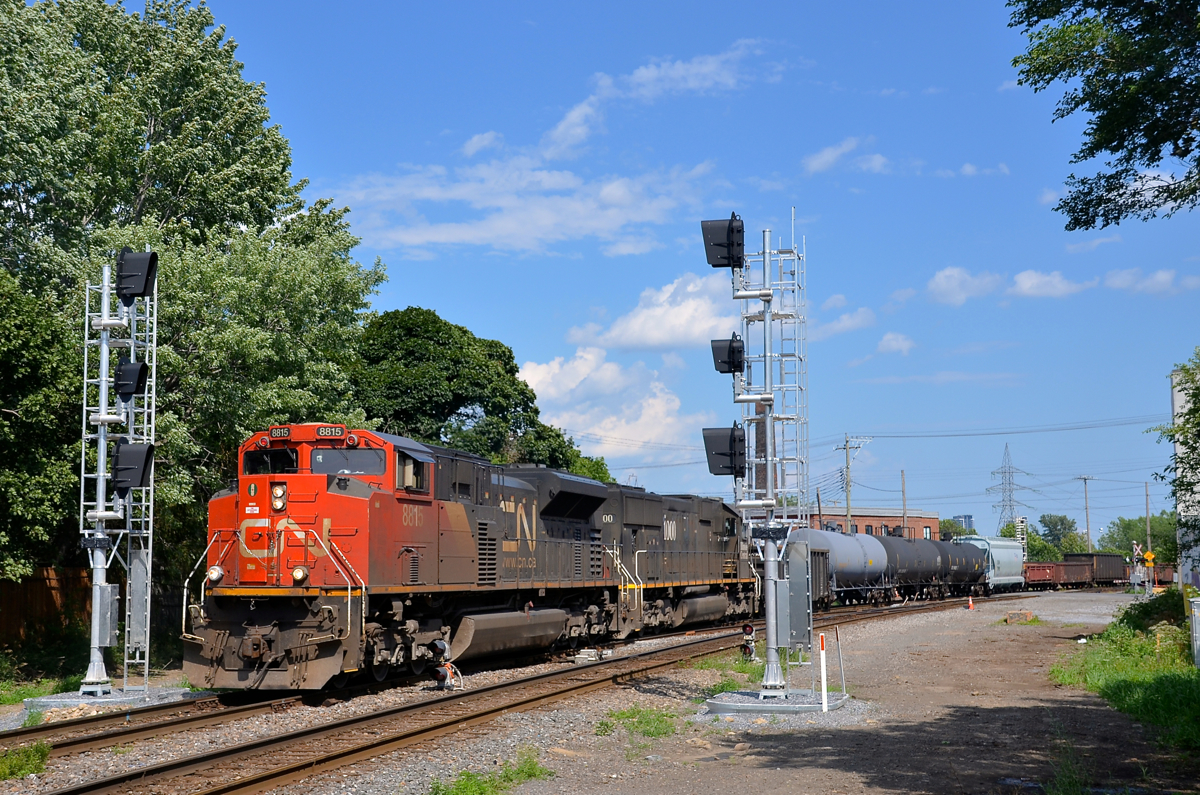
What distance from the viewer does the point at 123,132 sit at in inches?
971

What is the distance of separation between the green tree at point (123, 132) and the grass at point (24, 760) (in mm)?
13786

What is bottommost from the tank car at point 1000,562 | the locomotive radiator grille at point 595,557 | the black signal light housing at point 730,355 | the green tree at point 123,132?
the tank car at point 1000,562

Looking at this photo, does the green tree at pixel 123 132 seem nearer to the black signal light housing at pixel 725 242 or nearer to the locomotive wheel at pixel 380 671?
the locomotive wheel at pixel 380 671

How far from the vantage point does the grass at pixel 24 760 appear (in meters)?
9.80

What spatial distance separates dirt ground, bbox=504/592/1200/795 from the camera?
9.55m

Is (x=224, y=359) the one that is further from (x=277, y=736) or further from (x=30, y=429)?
(x=277, y=736)

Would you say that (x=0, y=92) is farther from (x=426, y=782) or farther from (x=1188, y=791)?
(x=1188, y=791)

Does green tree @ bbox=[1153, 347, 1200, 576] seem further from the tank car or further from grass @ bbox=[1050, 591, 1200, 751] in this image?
the tank car

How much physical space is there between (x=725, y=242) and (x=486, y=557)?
7.29 meters

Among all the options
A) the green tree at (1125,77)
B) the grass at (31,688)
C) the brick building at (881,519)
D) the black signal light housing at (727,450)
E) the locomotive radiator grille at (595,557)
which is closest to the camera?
the green tree at (1125,77)

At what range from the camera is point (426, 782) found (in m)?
9.78

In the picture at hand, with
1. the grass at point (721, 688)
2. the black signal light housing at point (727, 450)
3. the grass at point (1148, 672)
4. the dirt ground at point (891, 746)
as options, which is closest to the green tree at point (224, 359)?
the dirt ground at point (891, 746)

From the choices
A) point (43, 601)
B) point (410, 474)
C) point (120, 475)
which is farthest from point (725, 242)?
point (43, 601)

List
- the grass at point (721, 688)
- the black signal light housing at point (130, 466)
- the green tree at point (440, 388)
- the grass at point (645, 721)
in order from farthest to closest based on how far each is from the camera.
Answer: the green tree at point (440, 388) → the grass at point (721, 688) → the black signal light housing at point (130, 466) → the grass at point (645, 721)
